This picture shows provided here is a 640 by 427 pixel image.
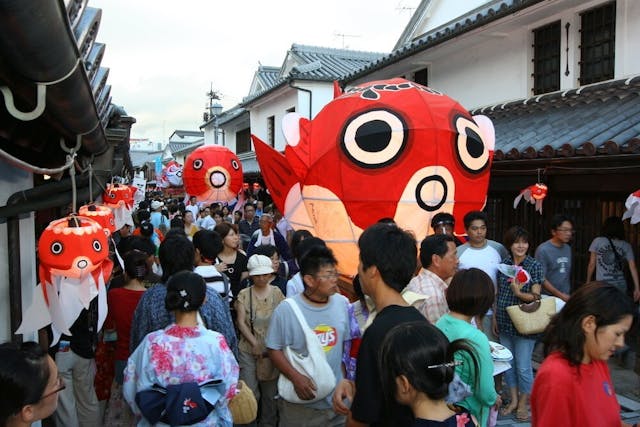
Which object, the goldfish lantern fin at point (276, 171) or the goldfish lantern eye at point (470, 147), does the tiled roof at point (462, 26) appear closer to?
the goldfish lantern eye at point (470, 147)

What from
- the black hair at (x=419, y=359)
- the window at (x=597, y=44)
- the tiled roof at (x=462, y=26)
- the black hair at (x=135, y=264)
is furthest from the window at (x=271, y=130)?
the black hair at (x=419, y=359)

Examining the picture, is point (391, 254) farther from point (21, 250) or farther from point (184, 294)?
point (21, 250)

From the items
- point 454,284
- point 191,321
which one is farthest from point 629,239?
point 191,321

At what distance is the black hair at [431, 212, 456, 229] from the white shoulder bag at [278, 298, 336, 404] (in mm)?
2543

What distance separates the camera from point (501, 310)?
5.74 m


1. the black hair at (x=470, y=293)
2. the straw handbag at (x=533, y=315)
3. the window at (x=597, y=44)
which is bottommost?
the straw handbag at (x=533, y=315)

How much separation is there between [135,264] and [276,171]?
2114 millimetres

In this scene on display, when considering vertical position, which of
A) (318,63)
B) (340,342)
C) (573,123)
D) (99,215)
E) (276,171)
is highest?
(318,63)

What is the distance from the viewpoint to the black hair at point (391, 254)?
268 centimetres

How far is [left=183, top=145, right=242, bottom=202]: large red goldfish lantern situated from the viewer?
11.9 metres

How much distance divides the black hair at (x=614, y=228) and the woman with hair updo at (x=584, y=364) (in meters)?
4.82

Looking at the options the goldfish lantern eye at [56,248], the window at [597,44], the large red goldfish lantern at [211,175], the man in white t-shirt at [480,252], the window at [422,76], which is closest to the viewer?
the goldfish lantern eye at [56,248]

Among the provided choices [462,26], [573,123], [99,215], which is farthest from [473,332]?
[462,26]

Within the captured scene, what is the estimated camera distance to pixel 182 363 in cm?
302
